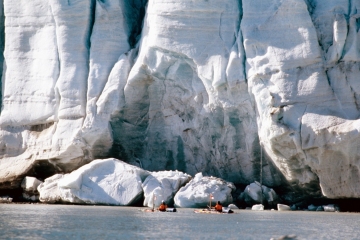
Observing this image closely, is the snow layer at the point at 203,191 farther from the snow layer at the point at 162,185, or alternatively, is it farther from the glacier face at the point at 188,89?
the glacier face at the point at 188,89

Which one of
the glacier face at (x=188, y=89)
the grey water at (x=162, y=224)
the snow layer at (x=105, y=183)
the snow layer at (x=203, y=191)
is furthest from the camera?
the snow layer at (x=105, y=183)

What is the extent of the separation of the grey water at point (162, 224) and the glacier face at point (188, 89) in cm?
218

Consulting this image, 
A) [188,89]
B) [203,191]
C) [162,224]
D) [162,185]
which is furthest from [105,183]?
[162,224]

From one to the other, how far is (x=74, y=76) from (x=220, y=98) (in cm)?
499

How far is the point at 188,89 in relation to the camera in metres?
28.0

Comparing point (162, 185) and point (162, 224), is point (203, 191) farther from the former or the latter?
point (162, 224)

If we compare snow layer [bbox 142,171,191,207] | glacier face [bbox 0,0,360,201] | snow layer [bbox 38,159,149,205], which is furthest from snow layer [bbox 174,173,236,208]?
glacier face [bbox 0,0,360,201]

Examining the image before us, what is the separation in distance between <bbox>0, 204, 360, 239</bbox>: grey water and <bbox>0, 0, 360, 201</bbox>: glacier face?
86.0 inches

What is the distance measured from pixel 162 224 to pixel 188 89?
7273 mm

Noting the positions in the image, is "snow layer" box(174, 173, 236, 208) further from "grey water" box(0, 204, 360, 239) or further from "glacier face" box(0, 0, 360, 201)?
"glacier face" box(0, 0, 360, 201)

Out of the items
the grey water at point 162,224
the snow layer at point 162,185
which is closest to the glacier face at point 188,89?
the snow layer at point 162,185

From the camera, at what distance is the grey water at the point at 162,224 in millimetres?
19062

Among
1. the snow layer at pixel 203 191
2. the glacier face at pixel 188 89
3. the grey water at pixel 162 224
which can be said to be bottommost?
the grey water at pixel 162 224

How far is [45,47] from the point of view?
29750mm
